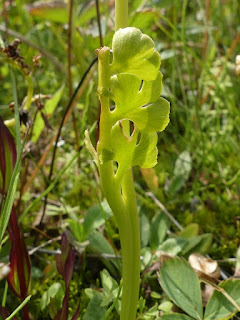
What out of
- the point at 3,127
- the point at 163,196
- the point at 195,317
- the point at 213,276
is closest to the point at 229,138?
the point at 163,196

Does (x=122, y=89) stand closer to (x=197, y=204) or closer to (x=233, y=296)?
(x=233, y=296)

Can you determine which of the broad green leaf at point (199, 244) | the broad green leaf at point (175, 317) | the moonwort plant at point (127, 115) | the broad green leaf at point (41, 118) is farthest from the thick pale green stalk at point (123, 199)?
the broad green leaf at point (41, 118)

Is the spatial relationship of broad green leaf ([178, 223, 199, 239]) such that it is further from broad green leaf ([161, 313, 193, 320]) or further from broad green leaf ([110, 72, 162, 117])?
broad green leaf ([110, 72, 162, 117])

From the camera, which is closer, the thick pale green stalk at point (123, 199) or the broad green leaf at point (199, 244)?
the thick pale green stalk at point (123, 199)

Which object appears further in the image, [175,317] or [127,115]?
[175,317]

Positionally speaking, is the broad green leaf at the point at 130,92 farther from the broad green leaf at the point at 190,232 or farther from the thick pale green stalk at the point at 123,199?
the broad green leaf at the point at 190,232

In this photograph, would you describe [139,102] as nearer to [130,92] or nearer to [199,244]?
[130,92]

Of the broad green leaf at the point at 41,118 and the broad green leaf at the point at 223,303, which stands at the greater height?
the broad green leaf at the point at 41,118

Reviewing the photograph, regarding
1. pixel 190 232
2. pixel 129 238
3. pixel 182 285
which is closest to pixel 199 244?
pixel 190 232
